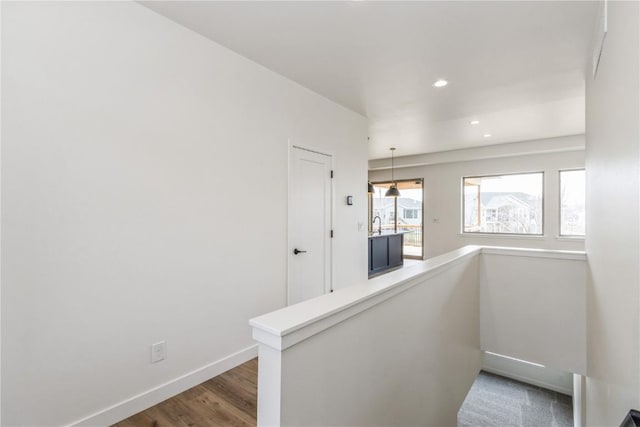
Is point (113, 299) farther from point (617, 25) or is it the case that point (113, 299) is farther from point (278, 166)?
point (617, 25)

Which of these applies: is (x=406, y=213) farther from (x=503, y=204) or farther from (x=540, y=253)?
(x=540, y=253)

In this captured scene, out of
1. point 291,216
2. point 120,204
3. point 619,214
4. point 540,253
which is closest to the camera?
point 619,214

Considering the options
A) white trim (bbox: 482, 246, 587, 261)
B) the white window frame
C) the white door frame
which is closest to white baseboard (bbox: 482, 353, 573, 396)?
the white window frame

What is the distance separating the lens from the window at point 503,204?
6816 mm

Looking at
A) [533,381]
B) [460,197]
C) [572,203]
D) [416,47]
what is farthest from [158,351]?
[572,203]

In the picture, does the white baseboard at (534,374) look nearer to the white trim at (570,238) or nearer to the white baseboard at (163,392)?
the white trim at (570,238)

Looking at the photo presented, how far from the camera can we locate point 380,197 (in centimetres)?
971

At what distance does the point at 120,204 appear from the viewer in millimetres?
1941

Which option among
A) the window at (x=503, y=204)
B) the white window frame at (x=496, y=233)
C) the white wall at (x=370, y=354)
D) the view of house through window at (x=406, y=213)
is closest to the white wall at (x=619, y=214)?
the white wall at (x=370, y=354)

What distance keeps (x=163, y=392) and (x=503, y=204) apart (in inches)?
302

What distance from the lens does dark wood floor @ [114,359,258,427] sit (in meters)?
1.93

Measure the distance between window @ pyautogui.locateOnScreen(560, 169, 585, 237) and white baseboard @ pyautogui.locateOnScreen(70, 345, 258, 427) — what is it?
691cm

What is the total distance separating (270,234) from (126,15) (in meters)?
1.94

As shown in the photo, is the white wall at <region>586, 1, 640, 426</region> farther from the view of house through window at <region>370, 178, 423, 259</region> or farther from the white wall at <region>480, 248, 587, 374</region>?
the view of house through window at <region>370, 178, 423, 259</region>
